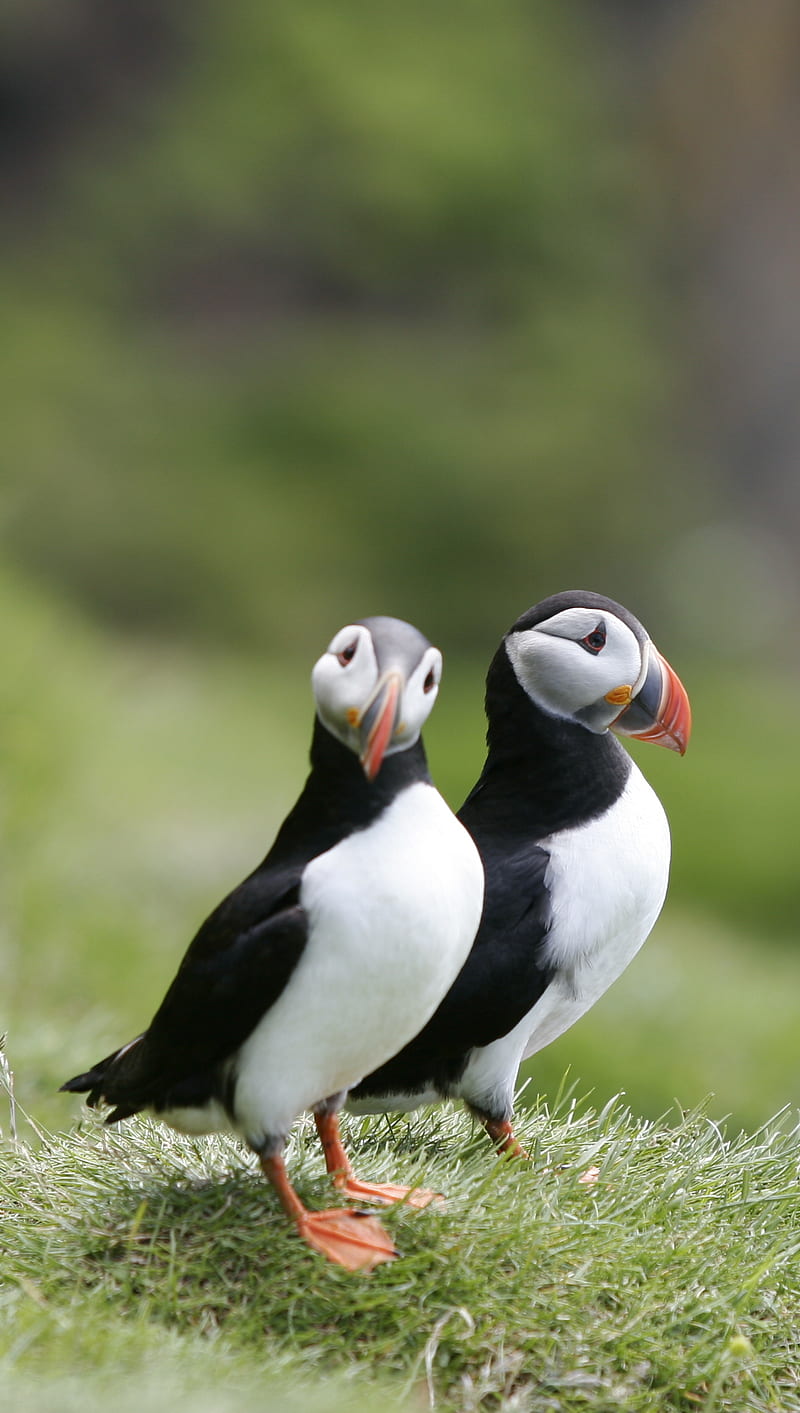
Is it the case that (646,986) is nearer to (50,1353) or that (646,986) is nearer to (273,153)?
(50,1353)

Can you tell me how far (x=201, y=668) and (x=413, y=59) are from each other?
9.91m

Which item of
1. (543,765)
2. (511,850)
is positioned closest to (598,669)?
(543,765)

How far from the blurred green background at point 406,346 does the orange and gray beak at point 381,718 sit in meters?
8.48

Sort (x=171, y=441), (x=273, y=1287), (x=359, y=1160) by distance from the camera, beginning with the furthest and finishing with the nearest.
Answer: (x=171, y=441) < (x=359, y=1160) < (x=273, y=1287)

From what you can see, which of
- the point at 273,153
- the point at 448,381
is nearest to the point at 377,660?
the point at 448,381

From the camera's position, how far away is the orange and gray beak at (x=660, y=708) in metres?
2.47

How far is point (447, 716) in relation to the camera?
12258 millimetres

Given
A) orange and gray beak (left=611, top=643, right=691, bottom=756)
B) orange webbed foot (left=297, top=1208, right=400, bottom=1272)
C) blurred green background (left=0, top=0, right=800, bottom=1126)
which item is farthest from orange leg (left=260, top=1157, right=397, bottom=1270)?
blurred green background (left=0, top=0, right=800, bottom=1126)

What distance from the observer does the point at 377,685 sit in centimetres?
196

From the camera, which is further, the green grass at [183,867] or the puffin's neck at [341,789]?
the green grass at [183,867]

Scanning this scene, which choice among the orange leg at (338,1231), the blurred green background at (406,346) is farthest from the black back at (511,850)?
the blurred green background at (406,346)

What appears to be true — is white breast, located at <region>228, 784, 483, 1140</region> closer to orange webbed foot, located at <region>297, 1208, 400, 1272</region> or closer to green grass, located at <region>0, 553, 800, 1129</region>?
orange webbed foot, located at <region>297, 1208, 400, 1272</region>

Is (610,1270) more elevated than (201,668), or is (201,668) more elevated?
(610,1270)

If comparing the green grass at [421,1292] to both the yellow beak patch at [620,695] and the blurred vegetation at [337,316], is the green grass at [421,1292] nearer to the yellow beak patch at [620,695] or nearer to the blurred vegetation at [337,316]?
the yellow beak patch at [620,695]
